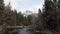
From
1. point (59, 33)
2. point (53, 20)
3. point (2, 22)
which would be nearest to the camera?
point (59, 33)

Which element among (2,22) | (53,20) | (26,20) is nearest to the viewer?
(53,20)

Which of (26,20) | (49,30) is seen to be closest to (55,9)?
(49,30)

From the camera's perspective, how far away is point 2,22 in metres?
19.6

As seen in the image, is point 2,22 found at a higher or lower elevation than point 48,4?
lower

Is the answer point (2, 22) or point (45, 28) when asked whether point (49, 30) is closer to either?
point (45, 28)

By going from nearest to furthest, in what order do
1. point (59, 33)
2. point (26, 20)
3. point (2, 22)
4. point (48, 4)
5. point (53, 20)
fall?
point (59, 33) < point (53, 20) < point (48, 4) < point (2, 22) < point (26, 20)

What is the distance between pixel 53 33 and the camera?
1416 centimetres

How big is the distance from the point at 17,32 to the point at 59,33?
17.1 ft

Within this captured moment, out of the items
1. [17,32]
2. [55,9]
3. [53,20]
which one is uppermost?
[55,9]

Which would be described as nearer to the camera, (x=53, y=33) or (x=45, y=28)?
(x=53, y=33)

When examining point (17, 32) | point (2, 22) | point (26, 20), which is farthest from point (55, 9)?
point (26, 20)

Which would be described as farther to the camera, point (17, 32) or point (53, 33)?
point (17, 32)

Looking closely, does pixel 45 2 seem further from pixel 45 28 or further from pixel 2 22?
pixel 2 22

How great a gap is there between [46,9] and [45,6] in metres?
0.33
